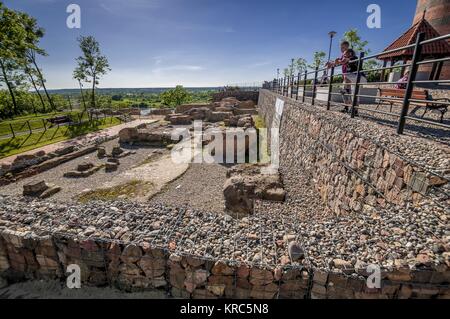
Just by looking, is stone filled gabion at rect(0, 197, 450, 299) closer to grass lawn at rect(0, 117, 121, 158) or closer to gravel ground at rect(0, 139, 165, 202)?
gravel ground at rect(0, 139, 165, 202)

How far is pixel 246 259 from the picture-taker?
278cm

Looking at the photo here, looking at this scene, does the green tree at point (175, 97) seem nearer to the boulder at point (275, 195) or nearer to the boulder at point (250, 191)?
the boulder at point (250, 191)

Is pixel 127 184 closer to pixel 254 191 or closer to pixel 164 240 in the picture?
pixel 254 191

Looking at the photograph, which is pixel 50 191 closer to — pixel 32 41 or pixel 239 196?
pixel 239 196

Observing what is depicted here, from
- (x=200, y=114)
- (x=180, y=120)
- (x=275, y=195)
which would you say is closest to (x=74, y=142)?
(x=180, y=120)

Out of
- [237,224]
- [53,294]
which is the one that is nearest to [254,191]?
[237,224]

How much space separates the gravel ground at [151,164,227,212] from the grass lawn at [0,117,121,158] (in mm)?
11010

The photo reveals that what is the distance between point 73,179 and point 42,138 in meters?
8.52

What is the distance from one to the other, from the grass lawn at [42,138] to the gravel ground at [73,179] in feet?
12.3

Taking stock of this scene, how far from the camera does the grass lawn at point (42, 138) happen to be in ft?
44.5

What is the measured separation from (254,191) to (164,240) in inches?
148

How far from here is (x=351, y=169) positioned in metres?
4.26

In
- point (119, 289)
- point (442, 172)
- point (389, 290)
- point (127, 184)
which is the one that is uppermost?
point (442, 172)

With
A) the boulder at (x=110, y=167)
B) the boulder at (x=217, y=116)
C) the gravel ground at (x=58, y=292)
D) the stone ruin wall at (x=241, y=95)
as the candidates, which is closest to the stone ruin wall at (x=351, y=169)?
the gravel ground at (x=58, y=292)
